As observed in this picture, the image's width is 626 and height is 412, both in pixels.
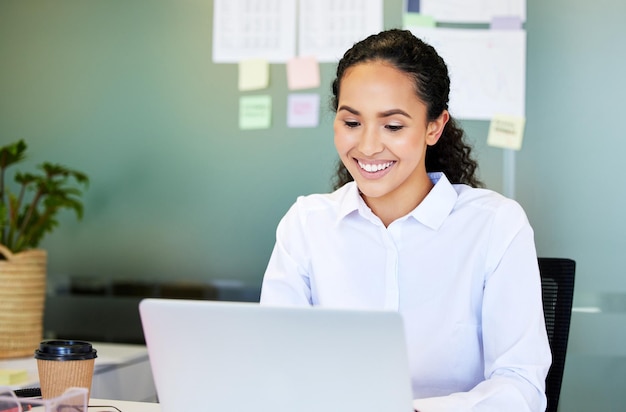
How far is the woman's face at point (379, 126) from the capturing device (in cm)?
154

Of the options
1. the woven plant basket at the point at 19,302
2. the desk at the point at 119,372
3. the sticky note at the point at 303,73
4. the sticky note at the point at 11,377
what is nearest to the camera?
the sticky note at the point at 11,377

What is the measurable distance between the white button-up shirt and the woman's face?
0.27 ft

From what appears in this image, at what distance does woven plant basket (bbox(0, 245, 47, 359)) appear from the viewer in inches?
98.0

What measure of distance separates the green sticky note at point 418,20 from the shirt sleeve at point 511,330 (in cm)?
116

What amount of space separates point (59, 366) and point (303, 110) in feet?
5.23

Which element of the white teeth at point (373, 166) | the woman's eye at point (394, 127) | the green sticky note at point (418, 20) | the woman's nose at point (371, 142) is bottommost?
the white teeth at point (373, 166)

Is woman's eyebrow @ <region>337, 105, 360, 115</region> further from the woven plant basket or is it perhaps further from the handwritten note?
the woven plant basket

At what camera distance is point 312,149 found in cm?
274

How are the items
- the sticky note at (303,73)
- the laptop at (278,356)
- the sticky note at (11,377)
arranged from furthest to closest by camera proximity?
the sticky note at (303,73) < the sticky note at (11,377) < the laptop at (278,356)

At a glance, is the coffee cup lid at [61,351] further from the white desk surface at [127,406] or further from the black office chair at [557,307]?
the black office chair at [557,307]

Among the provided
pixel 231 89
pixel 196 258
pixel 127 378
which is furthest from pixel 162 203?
pixel 127 378

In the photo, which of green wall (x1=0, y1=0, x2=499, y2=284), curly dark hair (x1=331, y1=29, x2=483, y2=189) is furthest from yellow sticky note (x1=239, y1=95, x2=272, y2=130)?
curly dark hair (x1=331, y1=29, x2=483, y2=189)

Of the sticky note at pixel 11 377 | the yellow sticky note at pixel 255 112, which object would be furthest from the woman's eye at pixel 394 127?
the yellow sticky note at pixel 255 112

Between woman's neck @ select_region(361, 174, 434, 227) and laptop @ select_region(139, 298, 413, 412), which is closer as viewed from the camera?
laptop @ select_region(139, 298, 413, 412)
